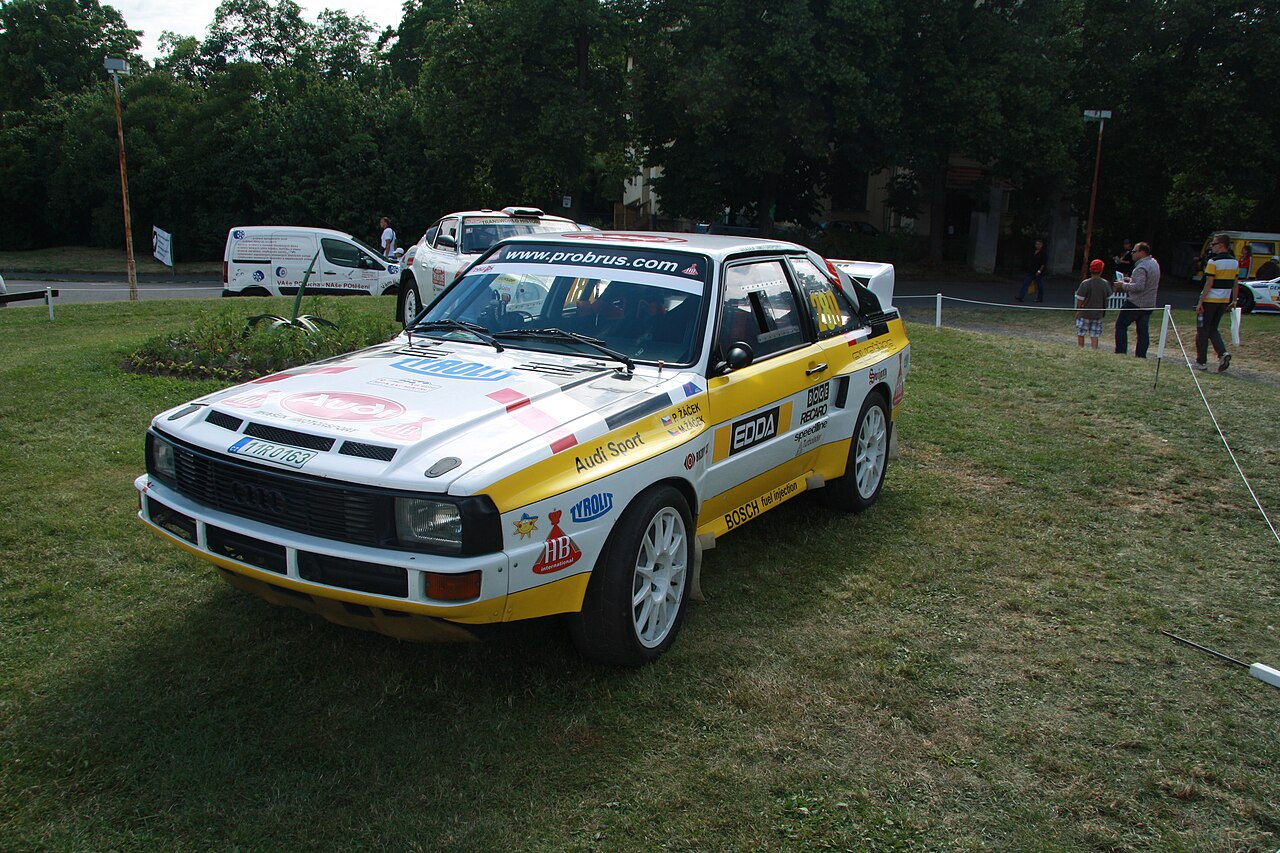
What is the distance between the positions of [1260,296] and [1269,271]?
1710 mm

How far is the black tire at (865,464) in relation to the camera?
6262 mm

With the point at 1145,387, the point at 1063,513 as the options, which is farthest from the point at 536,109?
the point at 1063,513

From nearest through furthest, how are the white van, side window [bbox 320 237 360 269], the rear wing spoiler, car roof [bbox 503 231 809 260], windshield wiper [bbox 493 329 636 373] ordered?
windshield wiper [bbox 493 329 636 373] < car roof [bbox 503 231 809 260] < the rear wing spoiler < the white van < side window [bbox 320 237 360 269]

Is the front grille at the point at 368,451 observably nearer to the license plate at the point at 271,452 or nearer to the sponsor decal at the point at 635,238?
the license plate at the point at 271,452

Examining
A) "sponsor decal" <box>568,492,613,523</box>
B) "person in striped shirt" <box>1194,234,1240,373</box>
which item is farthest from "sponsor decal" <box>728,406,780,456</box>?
"person in striped shirt" <box>1194,234,1240,373</box>

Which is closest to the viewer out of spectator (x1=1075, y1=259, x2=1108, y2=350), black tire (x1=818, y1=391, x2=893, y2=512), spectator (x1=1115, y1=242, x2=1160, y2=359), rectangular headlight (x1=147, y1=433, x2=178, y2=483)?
rectangular headlight (x1=147, y1=433, x2=178, y2=483)

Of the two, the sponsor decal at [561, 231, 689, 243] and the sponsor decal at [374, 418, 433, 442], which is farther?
the sponsor decal at [561, 231, 689, 243]

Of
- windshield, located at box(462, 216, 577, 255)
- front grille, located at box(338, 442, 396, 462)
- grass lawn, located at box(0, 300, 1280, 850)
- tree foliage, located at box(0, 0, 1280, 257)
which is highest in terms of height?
tree foliage, located at box(0, 0, 1280, 257)

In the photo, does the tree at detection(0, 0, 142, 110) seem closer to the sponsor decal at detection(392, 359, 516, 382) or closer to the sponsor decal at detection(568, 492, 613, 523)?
the sponsor decal at detection(392, 359, 516, 382)

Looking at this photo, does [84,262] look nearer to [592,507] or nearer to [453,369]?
[453,369]

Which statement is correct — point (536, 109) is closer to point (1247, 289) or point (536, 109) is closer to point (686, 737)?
point (1247, 289)

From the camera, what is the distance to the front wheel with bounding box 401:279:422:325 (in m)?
12.7

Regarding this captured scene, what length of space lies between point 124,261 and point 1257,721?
135ft

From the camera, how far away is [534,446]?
12.4ft
